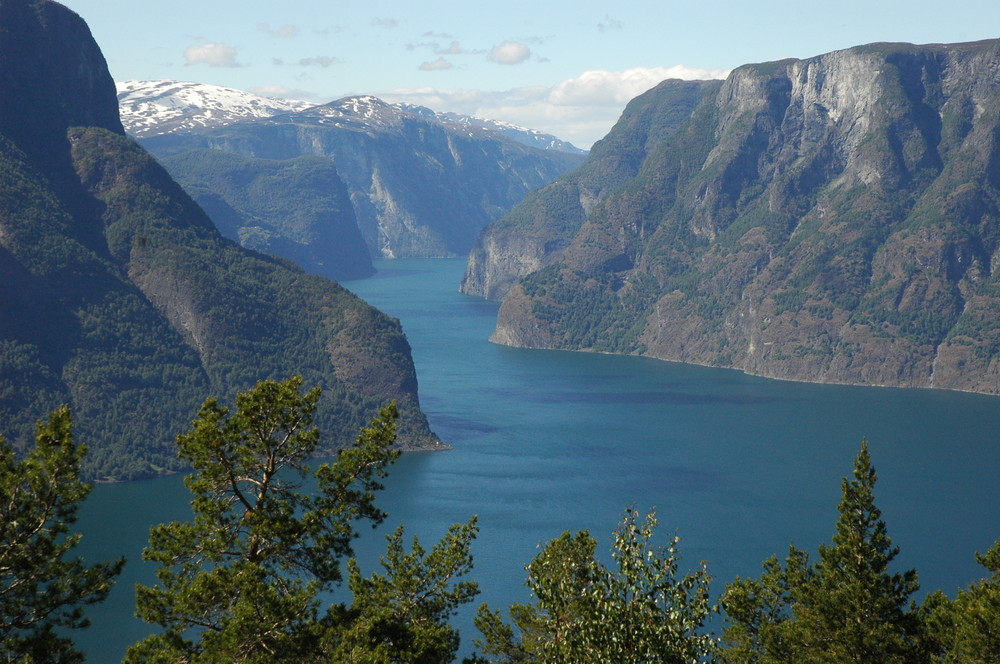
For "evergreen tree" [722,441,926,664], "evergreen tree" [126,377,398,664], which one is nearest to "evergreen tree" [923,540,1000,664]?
"evergreen tree" [722,441,926,664]

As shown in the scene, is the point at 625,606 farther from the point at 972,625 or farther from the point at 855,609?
the point at 855,609

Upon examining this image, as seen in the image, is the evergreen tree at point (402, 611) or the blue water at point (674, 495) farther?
the blue water at point (674, 495)

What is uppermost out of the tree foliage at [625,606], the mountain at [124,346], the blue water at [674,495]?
the tree foliage at [625,606]

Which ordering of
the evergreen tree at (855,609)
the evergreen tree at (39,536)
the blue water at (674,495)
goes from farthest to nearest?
the blue water at (674,495)
the evergreen tree at (855,609)
the evergreen tree at (39,536)

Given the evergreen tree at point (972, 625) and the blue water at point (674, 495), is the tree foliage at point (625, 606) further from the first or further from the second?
the blue water at point (674, 495)

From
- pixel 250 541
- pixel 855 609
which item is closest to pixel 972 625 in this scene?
pixel 855 609

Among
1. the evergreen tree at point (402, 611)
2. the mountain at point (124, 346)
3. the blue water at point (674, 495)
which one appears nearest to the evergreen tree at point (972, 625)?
the evergreen tree at point (402, 611)

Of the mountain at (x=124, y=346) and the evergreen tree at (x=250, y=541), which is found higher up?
the evergreen tree at (x=250, y=541)
